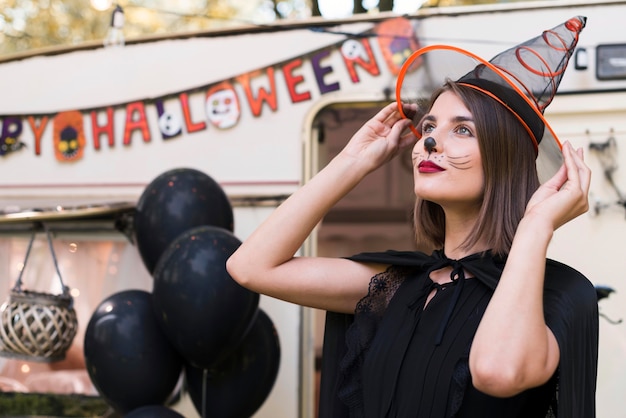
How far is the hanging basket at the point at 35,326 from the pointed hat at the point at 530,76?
2.35 meters

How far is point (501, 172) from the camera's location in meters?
1.78

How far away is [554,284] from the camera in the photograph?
5.48ft

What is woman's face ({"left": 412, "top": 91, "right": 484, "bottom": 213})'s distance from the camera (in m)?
1.79

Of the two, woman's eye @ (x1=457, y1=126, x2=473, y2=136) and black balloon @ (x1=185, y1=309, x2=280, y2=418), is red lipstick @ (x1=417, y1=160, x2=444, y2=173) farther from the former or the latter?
black balloon @ (x1=185, y1=309, x2=280, y2=418)

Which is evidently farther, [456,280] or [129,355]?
[129,355]

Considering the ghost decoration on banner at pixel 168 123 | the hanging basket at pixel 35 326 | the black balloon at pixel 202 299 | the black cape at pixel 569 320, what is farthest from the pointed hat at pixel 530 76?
the hanging basket at pixel 35 326

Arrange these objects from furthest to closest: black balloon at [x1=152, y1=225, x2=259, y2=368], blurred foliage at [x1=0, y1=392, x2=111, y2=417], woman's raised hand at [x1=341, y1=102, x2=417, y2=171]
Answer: blurred foliage at [x1=0, y1=392, x2=111, y2=417] < black balloon at [x1=152, y1=225, x2=259, y2=368] < woman's raised hand at [x1=341, y1=102, x2=417, y2=171]

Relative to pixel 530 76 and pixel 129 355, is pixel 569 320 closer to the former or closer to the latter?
pixel 530 76

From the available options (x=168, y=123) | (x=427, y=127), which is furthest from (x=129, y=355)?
(x=427, y=127)

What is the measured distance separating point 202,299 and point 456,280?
1.58 meters

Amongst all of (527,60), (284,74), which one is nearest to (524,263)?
(527,60)

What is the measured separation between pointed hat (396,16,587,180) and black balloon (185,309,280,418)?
5.99 ft

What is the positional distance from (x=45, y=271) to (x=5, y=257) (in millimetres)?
255

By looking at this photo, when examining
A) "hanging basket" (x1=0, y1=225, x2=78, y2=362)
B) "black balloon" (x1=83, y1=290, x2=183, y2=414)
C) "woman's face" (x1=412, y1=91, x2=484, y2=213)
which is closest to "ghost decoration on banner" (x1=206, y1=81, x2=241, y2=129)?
"black balloon" (x1=83, y1=290, x2=183, y2=414)
